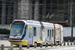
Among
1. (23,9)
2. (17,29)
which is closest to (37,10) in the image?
(23,9)

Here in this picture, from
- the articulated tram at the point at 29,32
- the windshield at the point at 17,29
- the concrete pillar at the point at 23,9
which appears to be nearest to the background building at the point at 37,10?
the concrete pillar at the point at 23,9

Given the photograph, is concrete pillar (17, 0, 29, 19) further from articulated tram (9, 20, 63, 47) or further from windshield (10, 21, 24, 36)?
windshield (10, 21, 24, 36)

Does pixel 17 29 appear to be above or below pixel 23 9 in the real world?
below

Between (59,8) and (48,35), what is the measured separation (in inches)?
1065

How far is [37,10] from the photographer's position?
192 feet

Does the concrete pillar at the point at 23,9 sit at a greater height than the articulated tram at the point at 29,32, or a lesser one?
greater

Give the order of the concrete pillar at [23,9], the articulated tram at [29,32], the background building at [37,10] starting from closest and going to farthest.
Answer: the articulated tram at [29,32], the background building at [37,10], the concrete pillar at [23,9]

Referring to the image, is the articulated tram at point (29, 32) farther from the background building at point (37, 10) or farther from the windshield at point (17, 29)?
the background building at point (37, 10)

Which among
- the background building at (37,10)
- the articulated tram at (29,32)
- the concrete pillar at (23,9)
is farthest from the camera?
the concrete pillar at (23,9)

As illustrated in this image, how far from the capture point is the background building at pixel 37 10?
5816cm

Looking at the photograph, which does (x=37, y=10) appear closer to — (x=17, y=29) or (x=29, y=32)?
(x=29, y=32)

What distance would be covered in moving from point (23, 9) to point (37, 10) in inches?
134

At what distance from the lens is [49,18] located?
58438 millimetres

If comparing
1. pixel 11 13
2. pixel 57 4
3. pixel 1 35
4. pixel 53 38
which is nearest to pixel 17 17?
pixel 11 13
